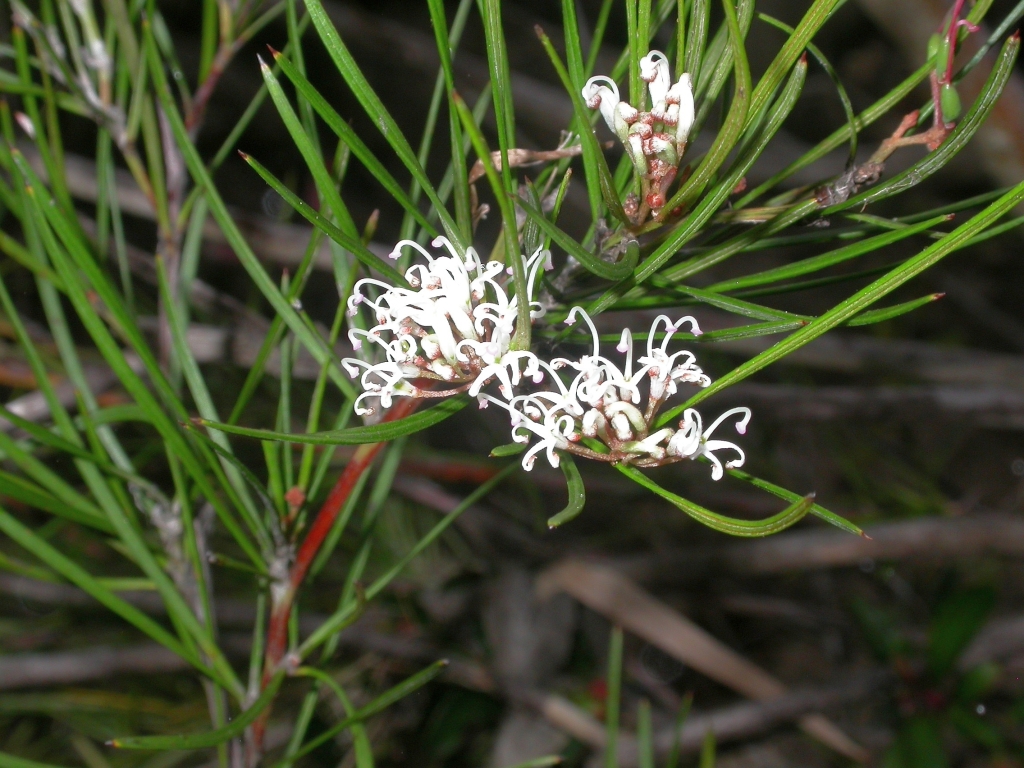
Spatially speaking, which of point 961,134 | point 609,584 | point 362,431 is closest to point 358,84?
point 362,431

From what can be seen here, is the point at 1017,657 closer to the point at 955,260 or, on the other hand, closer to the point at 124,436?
the point at 955,260

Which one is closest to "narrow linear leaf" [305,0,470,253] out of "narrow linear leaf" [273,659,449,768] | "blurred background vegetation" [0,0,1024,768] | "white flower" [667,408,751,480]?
"white flower" [667,408,751,480]

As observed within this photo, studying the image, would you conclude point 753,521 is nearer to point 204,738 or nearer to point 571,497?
point 571,497

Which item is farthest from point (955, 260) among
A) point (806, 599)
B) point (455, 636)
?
point (455, 636)

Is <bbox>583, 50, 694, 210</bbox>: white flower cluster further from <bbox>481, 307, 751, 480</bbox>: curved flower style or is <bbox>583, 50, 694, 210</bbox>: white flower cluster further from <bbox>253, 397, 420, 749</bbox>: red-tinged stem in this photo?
<bbox>253, 397, 420, 749</bbox>: red-tinged stem

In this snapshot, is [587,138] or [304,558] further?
[304,558]

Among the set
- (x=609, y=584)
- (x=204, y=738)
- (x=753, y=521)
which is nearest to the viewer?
(x=753, y=521)
